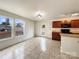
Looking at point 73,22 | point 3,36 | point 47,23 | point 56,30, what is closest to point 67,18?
point 73,22

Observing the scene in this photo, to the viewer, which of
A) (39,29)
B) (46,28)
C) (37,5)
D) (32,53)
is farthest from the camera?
(39,29)

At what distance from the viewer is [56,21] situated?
7.82m

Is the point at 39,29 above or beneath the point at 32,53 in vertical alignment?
above

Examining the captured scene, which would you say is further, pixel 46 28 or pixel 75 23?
pixel 46 28

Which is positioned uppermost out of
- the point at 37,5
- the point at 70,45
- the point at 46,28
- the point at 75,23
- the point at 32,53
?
the point at 37,5

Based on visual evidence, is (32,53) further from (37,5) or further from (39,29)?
(39,29)

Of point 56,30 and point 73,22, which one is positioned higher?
A: point 73,22

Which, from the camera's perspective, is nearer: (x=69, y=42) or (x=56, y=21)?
(x=69, y=42)

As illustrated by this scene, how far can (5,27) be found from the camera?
495 centimetres

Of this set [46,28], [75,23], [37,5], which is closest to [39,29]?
[46,28]

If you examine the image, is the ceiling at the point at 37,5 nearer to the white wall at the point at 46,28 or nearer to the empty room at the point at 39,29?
the empty room at the point at 39,29

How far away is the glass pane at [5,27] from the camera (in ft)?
15.0

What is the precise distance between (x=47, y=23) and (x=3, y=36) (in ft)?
19.5

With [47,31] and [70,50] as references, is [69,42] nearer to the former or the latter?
[70,50]
